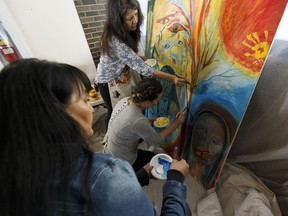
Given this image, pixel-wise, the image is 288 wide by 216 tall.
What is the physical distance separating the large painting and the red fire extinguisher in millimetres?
1522

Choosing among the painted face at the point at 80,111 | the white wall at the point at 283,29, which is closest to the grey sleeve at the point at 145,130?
the painted face at the point at 80,111

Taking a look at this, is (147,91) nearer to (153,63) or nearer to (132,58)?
(132,58)

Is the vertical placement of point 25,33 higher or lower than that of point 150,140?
higher

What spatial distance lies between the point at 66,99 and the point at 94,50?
2421 mm

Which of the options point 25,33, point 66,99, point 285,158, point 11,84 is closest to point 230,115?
point 285,158

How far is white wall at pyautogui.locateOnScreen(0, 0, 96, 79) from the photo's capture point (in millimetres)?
1803

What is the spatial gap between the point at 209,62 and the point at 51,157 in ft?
3.06

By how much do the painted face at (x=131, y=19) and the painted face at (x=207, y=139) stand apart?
0.85 m

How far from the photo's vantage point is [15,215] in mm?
370

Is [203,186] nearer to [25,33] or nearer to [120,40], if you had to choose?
[120,40]

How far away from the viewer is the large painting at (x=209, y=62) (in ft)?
2.51

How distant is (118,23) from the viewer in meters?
1.25

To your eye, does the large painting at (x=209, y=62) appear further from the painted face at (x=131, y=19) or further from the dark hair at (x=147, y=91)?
the dark hair at (x=147, y=91)

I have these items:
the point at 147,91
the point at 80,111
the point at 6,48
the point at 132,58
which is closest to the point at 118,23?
the point at 132,58
